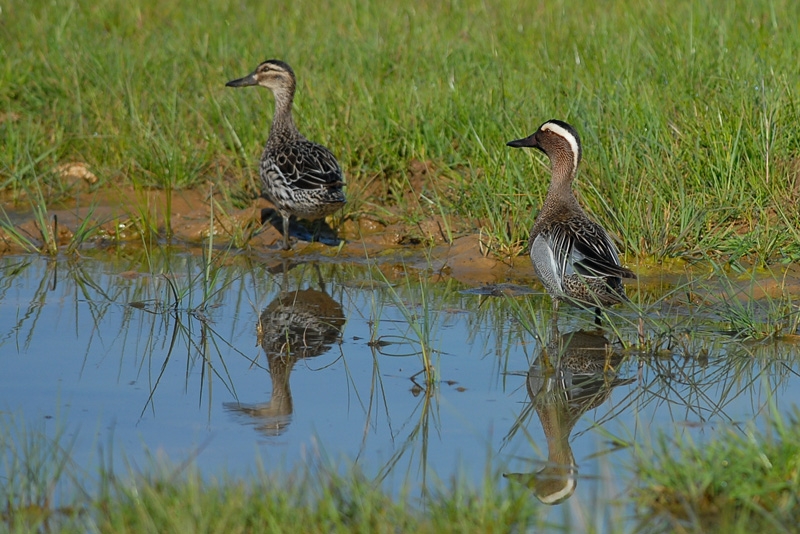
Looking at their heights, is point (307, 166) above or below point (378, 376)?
above

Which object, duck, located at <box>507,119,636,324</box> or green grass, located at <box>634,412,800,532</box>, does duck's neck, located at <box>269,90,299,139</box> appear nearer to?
duck, located at <box>507,119,636,324</box>

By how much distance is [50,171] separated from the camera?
9.51 m

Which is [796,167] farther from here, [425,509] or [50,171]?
[50,171]

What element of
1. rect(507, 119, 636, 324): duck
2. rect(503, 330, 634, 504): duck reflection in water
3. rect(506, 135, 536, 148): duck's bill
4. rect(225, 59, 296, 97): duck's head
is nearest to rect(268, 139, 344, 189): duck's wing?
rect(225, 59, 296, 97): duck's head

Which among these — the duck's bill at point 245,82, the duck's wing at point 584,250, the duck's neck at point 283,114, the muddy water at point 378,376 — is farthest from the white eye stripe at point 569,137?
the duck's bill at point 245,82

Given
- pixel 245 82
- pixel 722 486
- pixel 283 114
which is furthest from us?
pixel 245 82

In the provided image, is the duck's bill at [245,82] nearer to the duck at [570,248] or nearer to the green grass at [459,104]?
the green grass at [459,104]

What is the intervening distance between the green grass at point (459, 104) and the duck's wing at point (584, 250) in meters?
0.98

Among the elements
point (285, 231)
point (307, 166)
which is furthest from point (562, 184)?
point (285, 231)

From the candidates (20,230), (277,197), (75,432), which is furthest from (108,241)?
(75,432)

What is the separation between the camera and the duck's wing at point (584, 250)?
6.46 m

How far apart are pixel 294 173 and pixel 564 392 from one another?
3574 mm

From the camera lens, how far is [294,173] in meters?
8.52

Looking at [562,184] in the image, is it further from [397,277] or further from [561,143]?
[397,277]
